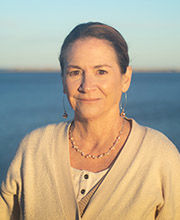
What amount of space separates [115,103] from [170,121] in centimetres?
1724

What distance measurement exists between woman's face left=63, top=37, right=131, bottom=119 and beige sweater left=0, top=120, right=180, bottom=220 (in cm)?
33

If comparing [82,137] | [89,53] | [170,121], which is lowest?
[170,121]

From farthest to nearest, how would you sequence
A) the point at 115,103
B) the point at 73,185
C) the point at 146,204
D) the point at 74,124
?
the point at 74,124 → the point at 115,103 → the point at 73,185 → the point at 146,204

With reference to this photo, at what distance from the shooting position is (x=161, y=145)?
2.33 metres

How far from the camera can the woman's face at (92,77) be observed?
2338mm

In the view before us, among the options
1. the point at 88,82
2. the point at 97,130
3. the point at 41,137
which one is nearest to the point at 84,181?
the point at 97,130

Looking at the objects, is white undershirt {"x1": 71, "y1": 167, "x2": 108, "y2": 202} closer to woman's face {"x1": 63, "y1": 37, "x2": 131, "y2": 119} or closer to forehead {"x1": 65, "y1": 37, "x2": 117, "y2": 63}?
woman's face {"x1": 63, "y1": 37, "x2": 131, "y2": 119}

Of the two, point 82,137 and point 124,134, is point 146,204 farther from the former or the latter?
point 82,137

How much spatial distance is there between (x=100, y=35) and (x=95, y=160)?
97 cm

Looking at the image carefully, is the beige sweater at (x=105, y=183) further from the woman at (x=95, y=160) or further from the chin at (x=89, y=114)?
the chin at (x=89, y=114)

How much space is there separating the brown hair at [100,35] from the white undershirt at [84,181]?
0.84 meters

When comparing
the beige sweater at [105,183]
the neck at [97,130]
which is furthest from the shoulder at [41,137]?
the neck at [97,130]

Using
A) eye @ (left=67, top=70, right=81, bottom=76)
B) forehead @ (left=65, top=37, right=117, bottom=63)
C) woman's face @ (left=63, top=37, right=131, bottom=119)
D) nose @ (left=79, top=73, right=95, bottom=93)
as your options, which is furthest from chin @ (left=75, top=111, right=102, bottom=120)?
forehead @ (left=65, top=37, right=117, bottom=63)

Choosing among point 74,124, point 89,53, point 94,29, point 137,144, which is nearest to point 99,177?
point 137,144
